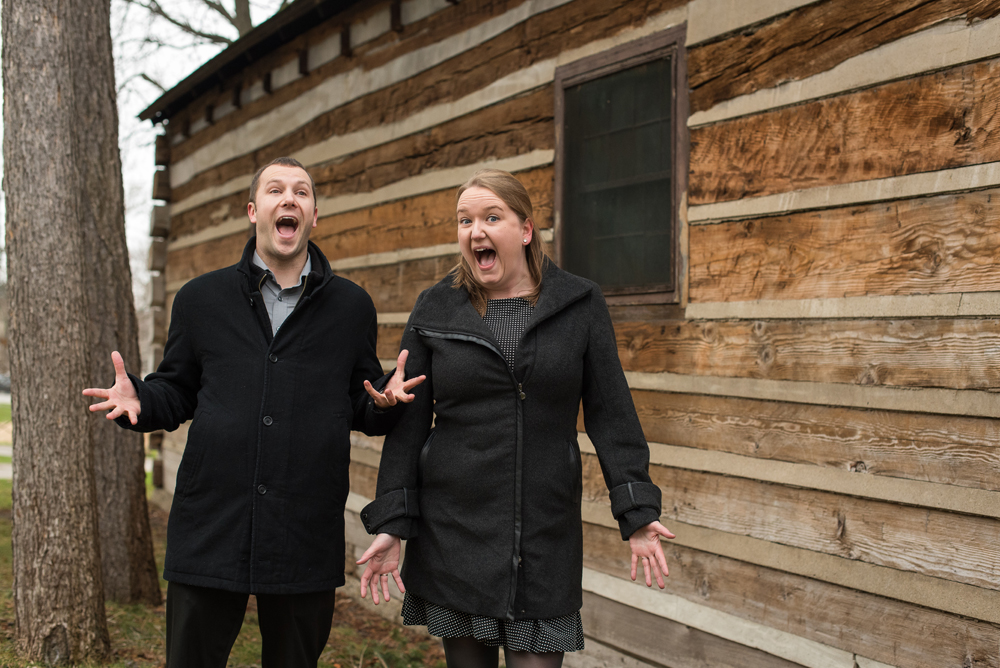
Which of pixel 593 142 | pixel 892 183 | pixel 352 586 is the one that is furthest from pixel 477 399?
pixel 352 586

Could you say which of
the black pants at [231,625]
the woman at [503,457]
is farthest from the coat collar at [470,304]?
the black pants at [231,625]

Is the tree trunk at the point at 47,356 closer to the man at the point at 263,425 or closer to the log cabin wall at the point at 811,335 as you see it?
the man at the point at 263,425

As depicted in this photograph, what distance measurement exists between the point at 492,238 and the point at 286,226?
2.42 feet

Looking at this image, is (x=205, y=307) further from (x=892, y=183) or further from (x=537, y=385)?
(x=892, y=183)

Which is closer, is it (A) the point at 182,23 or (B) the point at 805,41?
(B) the point at 805,41

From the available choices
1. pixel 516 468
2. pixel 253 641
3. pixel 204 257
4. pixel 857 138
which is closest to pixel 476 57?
pixel 857 138

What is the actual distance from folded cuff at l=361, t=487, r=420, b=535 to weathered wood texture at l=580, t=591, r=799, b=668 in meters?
1.75

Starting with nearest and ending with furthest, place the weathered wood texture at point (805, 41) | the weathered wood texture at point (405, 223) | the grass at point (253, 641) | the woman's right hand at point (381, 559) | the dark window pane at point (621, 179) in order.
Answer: the woman's right hand at point (381, 559), the weathered wood texture at point (805, 41), the dark window pane at point (621, 179), the grass at point (253, 641), the weathered wood texture at point (405, 223)

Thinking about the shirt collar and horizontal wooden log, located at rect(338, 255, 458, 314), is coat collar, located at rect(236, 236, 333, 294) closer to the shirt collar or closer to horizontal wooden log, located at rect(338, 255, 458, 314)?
the shirt collar

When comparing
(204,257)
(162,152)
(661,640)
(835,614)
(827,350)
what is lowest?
(661,640)

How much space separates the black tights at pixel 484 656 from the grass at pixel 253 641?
6.88 ft

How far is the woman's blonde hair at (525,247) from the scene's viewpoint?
253 centimetres

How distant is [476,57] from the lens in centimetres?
496

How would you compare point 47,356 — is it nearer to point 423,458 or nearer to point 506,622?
point 423,458
